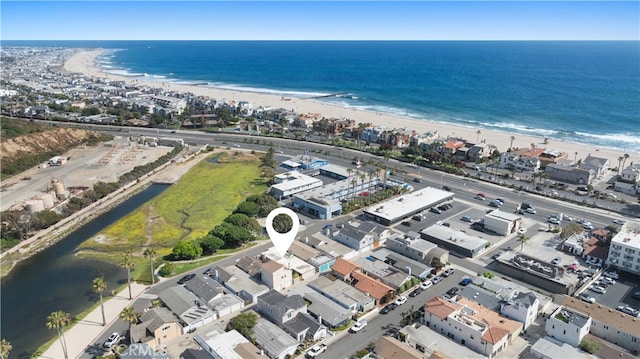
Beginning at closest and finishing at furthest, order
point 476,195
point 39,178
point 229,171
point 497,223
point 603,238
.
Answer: point 603,238
point 497,223
point 476,195
point 39,178
point 229,171

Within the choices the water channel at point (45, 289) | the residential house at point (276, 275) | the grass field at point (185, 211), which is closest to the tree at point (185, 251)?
the grass field at point (185, 211)

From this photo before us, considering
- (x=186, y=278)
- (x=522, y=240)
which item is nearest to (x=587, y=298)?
(x=522, y=240)

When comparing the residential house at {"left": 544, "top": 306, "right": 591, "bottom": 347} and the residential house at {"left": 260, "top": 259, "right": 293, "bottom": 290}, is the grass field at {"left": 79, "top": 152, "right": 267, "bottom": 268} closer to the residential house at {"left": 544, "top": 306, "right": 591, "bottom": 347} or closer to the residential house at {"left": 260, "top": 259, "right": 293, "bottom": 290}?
the residential house at {"left": 260, "top": 259, "right": 293, "bottom": 290}

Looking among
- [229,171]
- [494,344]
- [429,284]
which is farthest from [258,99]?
[494,344]

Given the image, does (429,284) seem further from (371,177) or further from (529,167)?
(529,167)

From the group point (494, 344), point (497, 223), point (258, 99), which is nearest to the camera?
point (494, 344)

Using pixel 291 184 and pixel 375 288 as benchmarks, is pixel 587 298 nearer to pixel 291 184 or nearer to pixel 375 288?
pixel 375 288
